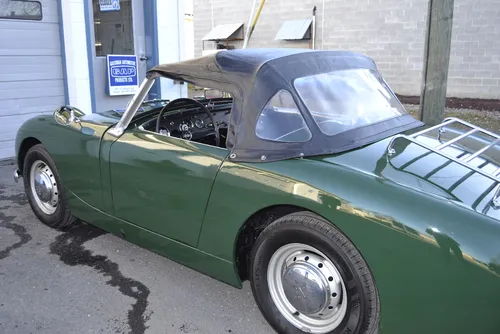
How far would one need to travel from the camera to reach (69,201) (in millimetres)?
3688

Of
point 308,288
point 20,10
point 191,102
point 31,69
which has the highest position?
point 20,10

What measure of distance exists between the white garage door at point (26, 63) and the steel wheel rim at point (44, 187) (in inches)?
105

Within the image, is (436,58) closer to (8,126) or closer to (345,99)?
(345,99)

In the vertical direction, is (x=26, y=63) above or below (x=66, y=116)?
above

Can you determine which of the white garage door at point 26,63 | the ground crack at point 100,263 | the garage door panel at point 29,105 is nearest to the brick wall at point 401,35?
the white garage door at point 26,63

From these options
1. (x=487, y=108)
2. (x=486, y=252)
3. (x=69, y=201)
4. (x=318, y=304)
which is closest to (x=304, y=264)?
(x=318, y=304)

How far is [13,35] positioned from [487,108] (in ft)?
30.6

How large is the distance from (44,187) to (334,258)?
8.84ft

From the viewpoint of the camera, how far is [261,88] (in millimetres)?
2639

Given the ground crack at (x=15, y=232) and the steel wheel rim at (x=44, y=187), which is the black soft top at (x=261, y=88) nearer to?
the steel wheel rim at (x=44, y=187)

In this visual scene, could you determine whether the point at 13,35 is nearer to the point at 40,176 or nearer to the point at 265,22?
the point at 40,176

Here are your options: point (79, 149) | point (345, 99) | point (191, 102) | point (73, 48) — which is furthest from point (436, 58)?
point (73, 48)

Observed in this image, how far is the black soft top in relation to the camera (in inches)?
99.1

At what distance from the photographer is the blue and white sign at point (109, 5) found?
23.4 ft
